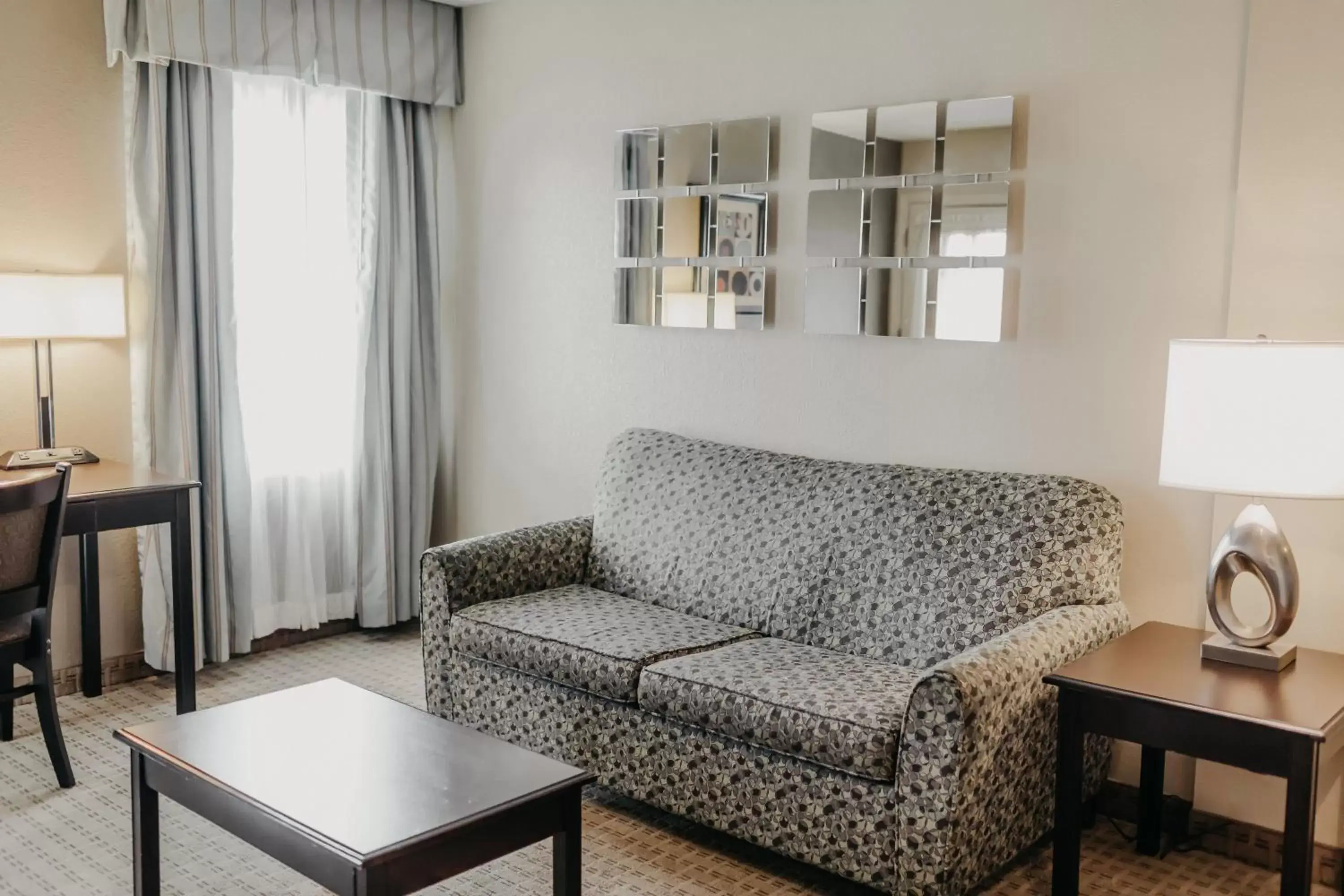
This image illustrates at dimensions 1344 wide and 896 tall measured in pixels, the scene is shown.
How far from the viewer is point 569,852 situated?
2.23m

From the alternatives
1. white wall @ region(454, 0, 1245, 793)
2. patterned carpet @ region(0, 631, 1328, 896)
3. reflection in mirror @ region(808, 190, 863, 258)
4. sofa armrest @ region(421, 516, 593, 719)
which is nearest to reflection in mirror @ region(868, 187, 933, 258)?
reflection in mirror @ region(808, 190, 863, 258)

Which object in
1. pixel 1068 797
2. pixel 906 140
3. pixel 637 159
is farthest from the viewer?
pixel 637 159

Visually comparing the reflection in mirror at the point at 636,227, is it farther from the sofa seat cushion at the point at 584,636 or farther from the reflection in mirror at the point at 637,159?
the sofa seat cushion at the point at 584,636

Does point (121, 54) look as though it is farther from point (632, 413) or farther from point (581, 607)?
point (581, 607)

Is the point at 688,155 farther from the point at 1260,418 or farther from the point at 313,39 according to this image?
the point at 1260,418

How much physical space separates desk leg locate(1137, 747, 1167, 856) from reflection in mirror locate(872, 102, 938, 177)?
163cm

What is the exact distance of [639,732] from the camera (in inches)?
118

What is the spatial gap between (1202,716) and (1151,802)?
0.71 metres

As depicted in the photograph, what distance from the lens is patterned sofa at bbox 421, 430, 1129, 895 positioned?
254 centimetres

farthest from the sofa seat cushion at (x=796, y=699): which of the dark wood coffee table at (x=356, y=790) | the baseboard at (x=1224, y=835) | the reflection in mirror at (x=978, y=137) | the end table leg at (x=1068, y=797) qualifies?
the reflection in mirror at (x=978, y=137)

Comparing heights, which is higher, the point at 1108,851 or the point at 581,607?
the point at 581,607

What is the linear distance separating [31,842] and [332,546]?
1792mm

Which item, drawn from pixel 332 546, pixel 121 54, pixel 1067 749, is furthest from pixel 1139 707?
pixel 121 54

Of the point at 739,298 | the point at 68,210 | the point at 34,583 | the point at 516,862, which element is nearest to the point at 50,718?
the point at 34,583
